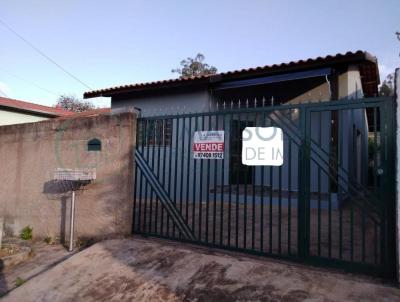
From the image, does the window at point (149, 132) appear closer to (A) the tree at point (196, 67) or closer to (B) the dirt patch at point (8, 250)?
(B) the dirt patch at point (8, 250)

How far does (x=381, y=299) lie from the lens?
8.75ft

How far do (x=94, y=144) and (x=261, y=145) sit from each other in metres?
2.83

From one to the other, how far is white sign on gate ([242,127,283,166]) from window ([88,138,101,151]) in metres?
2.55

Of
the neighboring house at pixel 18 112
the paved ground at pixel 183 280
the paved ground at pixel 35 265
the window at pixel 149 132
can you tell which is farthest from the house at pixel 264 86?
the neighboring house at pixel 18 112

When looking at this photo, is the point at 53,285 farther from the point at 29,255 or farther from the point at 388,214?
the point at 388,214

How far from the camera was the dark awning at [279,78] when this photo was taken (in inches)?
264

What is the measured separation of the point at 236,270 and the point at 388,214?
1583 millimetres

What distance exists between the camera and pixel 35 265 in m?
4.57

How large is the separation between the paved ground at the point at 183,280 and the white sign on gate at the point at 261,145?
1.14 m

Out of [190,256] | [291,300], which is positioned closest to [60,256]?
[190,256]

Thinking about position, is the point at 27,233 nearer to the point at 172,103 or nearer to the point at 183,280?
the point at 183,280

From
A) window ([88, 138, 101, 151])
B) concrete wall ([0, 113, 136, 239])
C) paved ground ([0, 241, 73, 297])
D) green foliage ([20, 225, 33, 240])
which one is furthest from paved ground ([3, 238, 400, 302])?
green foliage ([20, 225, 33, 240])

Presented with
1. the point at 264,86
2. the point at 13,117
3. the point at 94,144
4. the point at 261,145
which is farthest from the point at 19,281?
the point at 13,117

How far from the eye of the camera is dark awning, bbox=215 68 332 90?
6703 mm
